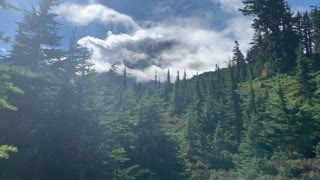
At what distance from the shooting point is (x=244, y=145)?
3794 centimetres

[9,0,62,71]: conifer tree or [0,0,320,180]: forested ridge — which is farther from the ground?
[9,0,62,71]: conifer tree

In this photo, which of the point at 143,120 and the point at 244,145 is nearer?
the point at 143,120

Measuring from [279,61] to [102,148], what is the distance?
182 ft

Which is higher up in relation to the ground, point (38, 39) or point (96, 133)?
point (38, 39)

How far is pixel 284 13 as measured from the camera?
239 feet

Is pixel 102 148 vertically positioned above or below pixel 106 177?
above

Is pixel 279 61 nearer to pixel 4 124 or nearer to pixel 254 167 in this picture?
pixel 254 167

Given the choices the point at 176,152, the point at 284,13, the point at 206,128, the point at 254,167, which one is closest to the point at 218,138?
the point at 206,128

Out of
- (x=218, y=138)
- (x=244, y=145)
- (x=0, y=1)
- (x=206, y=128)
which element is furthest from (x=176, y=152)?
(x=206, y=128)

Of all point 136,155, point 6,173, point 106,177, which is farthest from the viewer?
point 136,155

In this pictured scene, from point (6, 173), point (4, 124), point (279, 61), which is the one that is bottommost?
point (6, 173)

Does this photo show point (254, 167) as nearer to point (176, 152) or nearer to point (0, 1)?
point (176, 152)

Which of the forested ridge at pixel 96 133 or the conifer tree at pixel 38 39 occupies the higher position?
the conifer tree at pixel 38 39

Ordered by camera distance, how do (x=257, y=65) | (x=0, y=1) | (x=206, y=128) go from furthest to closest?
(x=257, y=65) → (x=206, y=128) → (x=0, y=1)
